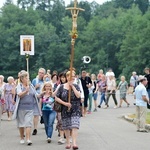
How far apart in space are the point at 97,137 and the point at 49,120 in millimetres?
1695

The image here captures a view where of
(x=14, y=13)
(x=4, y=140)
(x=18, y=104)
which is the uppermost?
(x=14, y=13)

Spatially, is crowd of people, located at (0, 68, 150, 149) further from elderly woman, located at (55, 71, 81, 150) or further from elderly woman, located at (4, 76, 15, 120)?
elderly woman, located at (4, 76, 15, 120)

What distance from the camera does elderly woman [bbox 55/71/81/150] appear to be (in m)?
13.2

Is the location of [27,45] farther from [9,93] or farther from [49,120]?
[49,120]

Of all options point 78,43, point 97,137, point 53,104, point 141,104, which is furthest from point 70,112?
point 78,43

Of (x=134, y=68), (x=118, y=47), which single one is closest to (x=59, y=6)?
(x=118, y=47)

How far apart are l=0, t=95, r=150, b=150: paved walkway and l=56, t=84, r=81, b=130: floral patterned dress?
2.10 feet

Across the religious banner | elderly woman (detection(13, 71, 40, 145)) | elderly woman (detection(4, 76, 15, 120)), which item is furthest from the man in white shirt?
elderly woman (detection(4, 76, 15, 120))

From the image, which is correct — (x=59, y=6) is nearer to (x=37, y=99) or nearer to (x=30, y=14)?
(x=30, y=14)

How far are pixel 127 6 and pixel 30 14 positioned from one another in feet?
119

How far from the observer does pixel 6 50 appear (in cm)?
10288

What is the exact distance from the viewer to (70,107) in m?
13.2

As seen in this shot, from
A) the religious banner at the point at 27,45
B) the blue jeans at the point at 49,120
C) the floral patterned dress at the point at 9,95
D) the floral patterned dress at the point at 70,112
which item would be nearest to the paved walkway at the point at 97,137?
the blue jeans at the point at 49,120

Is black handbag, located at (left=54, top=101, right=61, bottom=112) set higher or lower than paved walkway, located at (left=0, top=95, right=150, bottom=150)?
higher
